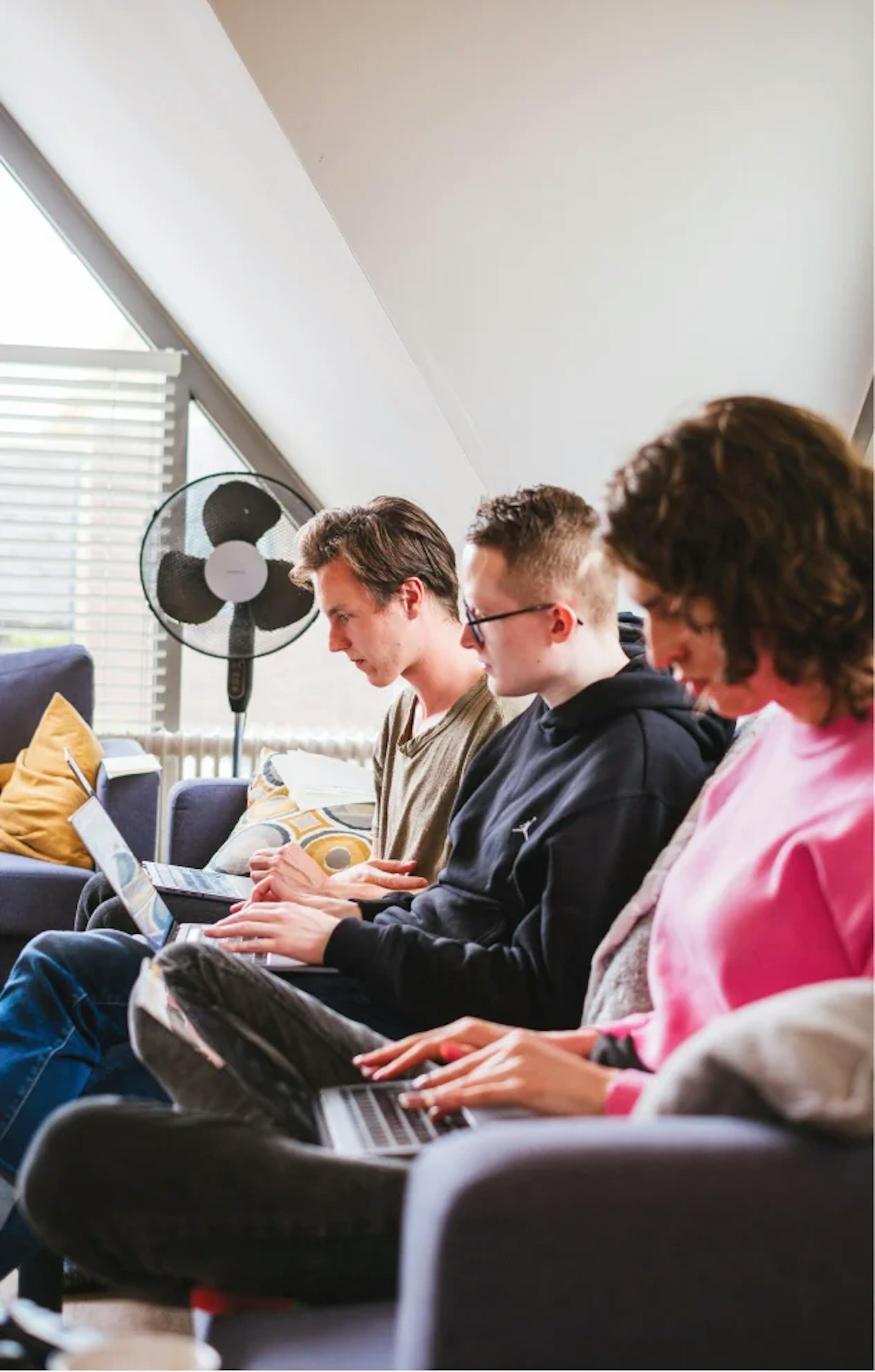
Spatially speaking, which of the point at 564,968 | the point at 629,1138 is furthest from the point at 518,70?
the point at 629,1138

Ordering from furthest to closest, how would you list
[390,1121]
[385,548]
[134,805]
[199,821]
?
[134,805], [199,821], [385,548], [390,1121]

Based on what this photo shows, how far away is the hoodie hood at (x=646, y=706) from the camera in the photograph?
1.70 meters

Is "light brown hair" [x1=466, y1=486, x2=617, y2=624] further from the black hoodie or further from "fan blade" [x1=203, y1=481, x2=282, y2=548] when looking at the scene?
"fan blade" [x1=203, y1=481, x2=282, y2=548]

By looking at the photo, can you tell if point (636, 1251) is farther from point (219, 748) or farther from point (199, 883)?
point (219, 748)

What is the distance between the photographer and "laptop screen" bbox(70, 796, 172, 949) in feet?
5.40

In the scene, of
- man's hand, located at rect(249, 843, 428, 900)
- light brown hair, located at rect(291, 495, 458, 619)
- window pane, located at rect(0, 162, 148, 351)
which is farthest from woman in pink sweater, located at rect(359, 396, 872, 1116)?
window pane, located at rect(0, 162, 148, 351)

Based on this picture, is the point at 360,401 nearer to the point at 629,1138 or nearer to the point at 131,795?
the point at 131,795

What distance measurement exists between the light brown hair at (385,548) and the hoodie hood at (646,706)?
691mm

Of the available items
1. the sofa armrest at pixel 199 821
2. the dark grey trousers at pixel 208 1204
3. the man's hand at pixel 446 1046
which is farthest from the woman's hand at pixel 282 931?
the sofa armrest at pixel 199 821

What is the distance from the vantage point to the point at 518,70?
2.74 m

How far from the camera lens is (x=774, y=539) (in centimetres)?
110

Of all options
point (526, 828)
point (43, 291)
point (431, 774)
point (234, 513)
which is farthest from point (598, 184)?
point (43, 291)

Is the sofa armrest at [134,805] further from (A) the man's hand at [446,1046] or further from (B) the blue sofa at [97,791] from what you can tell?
(A) the man's hand at [446,1046]

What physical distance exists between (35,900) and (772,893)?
251cm
